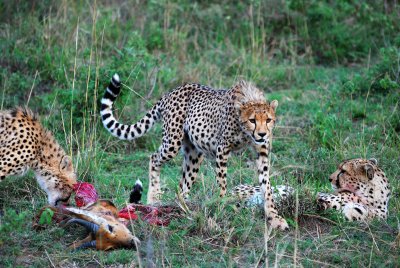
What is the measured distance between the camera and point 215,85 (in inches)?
314

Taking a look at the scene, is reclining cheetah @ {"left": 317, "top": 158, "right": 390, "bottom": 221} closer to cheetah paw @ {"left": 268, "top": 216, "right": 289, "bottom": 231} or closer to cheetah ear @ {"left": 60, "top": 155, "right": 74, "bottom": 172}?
cheetah paw @ {"left": 268, "top": 216, "right": 289, "bottom": 231}

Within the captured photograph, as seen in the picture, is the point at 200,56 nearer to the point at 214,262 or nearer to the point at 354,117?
the point at 354,117

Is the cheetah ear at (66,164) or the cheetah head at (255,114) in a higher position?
the cheetah head at (255,114)

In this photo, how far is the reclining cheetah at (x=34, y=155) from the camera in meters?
5.42

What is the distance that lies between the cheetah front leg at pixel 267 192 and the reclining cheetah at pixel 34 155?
132 centimetres

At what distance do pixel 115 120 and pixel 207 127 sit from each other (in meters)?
0.78

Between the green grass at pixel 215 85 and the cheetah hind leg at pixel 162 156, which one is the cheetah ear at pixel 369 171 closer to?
the green grass at pixel 215 85

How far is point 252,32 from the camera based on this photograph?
8.77 metres

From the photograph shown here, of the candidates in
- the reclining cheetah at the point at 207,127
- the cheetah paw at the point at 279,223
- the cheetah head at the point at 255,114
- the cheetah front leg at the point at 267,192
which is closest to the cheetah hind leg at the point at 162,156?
the reclining cheetah at the point at 207,127

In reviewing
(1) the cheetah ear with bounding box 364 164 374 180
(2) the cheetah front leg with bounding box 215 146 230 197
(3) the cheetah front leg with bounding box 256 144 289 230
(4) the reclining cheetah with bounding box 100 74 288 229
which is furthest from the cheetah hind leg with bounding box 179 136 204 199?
(1) the cheetah ear with bounding box 364 164 374 180

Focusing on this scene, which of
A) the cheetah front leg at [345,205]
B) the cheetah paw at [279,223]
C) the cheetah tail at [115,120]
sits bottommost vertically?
the cheetah paw at [279,223]

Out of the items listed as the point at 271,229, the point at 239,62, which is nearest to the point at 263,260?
the point at 271,229

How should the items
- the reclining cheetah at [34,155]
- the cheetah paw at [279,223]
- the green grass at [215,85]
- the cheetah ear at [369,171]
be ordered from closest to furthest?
the green grass at [215,85]
the cheetah paw at [279,223]
the reclining cheetah at [34,155]
the cheetah ear at [369,171]

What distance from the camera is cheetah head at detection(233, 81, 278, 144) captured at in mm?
5188
